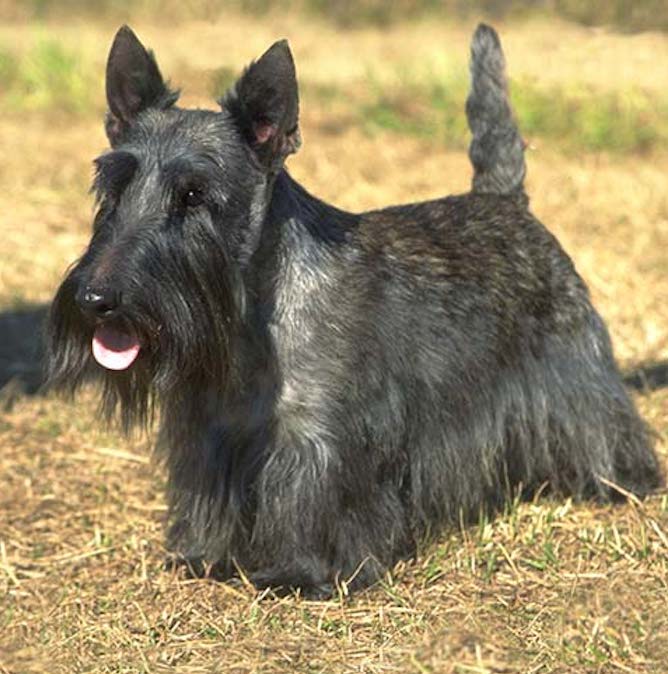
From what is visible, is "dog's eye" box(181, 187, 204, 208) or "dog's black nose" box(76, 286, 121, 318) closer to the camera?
"dog's black nose" box(76, 286, 121, 318)

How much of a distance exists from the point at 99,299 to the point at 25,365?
344 cm

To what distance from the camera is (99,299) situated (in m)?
4.49

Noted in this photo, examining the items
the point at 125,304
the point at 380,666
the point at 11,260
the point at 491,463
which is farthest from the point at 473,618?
the point at 11,260

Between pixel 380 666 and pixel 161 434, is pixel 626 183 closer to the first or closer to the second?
pixel 161 434

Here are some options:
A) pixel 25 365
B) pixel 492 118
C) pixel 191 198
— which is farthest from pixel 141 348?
pixel 25 365

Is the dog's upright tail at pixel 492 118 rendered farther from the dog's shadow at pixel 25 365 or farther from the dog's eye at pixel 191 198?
the dog's eye at pixel 191 198

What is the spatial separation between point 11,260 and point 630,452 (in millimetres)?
4348

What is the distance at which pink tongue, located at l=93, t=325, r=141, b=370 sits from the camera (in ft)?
15.4

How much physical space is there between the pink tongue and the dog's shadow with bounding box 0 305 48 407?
2422mm

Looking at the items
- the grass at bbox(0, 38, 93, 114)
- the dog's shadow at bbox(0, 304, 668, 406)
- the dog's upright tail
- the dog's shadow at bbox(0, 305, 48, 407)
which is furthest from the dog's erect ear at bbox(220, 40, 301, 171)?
the grass at bbox(0, 38, 93, 114)

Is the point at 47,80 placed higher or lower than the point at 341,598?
higher

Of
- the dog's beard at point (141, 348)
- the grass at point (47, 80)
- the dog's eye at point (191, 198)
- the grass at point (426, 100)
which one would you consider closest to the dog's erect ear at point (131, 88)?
the dog's eye at point (191, 198)

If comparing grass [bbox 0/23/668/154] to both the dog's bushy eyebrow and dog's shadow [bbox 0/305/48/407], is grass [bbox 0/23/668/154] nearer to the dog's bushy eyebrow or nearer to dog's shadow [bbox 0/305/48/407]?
dog's shadow [bbox 0/305/48/407]

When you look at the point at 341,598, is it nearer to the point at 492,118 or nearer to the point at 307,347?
the point at 307,347
